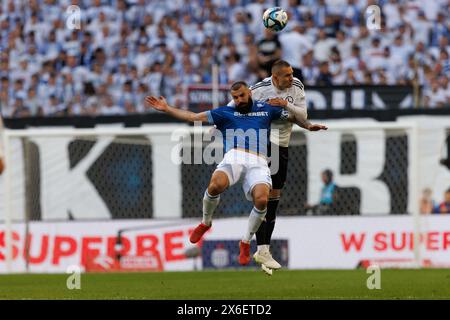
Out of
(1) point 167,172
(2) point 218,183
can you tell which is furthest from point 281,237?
(2) point 218,183

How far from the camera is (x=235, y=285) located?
17688 millimetres

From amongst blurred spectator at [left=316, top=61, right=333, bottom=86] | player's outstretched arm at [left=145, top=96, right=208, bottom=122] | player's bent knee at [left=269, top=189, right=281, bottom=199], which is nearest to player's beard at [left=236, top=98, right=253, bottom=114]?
player's outstretched arm at [left=145, top=96, right=208, bottom=122]

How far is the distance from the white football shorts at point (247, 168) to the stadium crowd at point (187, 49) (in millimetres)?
9348

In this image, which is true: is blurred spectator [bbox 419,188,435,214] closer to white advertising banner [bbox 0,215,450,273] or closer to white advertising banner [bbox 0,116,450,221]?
white advertising banner [bbox 0,116,450,221]

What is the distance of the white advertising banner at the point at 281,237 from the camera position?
75.6ft

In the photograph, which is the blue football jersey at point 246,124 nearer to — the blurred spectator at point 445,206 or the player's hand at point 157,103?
the player's hand at point 157,103

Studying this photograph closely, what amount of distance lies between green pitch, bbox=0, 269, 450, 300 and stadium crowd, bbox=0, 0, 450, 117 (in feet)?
20.7

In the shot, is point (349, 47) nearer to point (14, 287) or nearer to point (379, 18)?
point (379, 18)

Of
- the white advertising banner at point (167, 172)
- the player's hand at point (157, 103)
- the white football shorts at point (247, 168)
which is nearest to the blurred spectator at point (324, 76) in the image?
the white advertising banner at point (167, 172)

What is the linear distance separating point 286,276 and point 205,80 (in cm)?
904

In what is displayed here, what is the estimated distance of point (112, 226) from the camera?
24.0 m

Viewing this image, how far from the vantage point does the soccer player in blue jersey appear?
1566cm

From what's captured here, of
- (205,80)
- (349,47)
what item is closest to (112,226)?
(205,80)

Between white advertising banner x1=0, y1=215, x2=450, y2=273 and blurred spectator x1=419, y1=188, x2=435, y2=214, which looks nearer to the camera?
white advertising banner x1=0, y1=215, x2=450, y2=273
